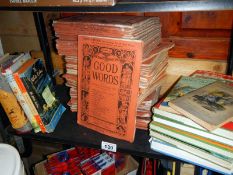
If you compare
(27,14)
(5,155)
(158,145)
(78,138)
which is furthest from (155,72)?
(27,14)

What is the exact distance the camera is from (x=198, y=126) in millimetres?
677

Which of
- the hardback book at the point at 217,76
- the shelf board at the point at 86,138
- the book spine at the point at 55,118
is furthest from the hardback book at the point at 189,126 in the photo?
the book spine at the point at 55,118

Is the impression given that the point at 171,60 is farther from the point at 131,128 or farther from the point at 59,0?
the point at 59,0

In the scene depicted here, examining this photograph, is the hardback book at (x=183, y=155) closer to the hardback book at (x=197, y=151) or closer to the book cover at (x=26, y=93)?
the hardback book at (x=197, y=151)

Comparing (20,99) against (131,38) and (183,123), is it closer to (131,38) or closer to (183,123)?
(131,38)

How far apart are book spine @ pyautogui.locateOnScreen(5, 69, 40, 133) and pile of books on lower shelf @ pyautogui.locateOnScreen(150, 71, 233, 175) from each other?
0.44 m

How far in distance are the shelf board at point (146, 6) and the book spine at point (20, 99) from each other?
0.22m

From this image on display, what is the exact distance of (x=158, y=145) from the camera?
2.56 feet

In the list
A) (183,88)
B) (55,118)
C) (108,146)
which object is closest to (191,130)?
(183,88)

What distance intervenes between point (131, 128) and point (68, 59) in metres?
0.35

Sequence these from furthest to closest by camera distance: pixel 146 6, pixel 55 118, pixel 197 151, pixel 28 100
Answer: pixel 55 118
pixel 28 100
pixel 197 151
pixel 146 6

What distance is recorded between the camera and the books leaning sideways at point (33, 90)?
2.55ft

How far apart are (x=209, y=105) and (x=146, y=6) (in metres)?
0.36

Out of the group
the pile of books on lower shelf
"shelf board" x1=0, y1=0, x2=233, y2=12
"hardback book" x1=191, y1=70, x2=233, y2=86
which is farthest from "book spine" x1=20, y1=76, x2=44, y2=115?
"hardback book" x1=191, y1=70, x2=233, y2=86
